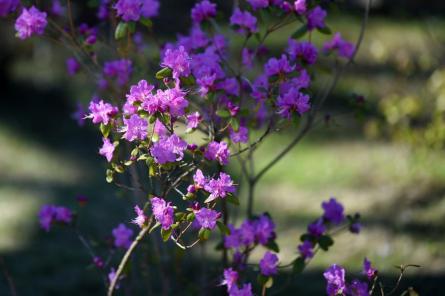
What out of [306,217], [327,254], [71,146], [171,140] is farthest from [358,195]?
[171,140]

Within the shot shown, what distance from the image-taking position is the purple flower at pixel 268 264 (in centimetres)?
250

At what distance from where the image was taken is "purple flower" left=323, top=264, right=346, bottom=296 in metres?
2.16

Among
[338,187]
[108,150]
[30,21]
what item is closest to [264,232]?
[108,150]

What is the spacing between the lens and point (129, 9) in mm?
2492

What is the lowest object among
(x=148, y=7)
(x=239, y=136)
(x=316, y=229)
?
(x=316, y=229)

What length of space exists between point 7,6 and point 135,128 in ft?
3.03

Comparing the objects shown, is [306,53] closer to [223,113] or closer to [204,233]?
[223,113]

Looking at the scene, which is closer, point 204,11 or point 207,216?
point 207,216

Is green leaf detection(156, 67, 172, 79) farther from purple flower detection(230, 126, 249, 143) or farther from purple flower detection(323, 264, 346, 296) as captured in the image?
purple flower detection(323, 264, 346, 296)

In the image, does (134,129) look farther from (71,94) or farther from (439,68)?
(71,94)

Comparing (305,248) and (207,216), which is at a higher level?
(305,248)

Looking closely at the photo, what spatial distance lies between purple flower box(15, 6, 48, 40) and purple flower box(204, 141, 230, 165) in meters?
0.82

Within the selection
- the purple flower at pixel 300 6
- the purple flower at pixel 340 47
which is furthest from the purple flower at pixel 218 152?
the purple flower at pixel 340 47

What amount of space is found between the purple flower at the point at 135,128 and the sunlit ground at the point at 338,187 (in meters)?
1.97
